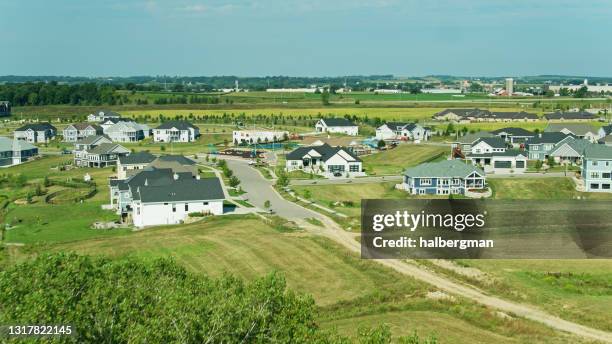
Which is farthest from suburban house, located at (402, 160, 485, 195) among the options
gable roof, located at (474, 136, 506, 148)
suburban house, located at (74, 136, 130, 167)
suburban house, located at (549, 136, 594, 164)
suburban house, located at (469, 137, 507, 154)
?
suburban house, located at (74, 136, 130, 167)

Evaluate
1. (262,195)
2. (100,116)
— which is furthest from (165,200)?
(100,116)

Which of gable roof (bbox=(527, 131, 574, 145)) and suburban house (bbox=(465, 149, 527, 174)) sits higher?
gable roof (bbox=(527, 131, 574, 145))

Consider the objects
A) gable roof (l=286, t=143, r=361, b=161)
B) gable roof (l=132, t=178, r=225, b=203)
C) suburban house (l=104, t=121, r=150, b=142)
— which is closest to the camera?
gable roof (l=132, t=178, r=225, b=203)

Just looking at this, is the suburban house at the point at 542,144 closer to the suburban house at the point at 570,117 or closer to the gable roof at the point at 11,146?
the suburban house at the point at 570,117

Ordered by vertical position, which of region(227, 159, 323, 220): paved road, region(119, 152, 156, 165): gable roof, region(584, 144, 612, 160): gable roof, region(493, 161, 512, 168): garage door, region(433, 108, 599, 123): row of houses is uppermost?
region(433, 108, 599, 123): row of houses

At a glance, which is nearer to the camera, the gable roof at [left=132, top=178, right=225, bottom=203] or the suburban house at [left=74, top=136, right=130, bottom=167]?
the gable roof at [left=132, top=178, right=225, bottom=203]

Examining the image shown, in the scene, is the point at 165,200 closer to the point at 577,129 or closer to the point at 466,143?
the point at 466,143

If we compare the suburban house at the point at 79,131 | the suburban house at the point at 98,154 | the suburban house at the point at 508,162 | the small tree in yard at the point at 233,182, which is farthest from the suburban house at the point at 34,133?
the suburban house at the point at 508,162

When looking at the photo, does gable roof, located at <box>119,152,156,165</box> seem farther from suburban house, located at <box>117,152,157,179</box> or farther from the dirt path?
the dirt path
